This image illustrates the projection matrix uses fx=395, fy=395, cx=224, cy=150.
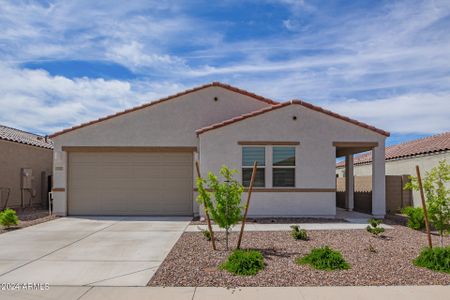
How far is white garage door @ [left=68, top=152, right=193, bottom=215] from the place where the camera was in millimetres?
15695

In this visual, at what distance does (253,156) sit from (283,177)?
1.32m

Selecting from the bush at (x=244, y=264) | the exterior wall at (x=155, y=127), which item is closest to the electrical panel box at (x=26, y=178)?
the exterior wall at (x=155, y=127)

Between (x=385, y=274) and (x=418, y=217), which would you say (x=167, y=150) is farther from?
(x=385, y=274)

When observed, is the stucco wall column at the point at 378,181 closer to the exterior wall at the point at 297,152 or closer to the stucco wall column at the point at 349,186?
the exterior wall at the point at 297,152

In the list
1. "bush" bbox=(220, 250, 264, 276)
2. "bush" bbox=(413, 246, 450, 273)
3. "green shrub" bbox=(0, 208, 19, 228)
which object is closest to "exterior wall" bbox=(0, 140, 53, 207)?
"green shrub" bbox=(0, 208, 19, 228)

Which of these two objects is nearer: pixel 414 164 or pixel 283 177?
pixel 283 177

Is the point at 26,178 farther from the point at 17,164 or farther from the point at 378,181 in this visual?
the point at 378,181

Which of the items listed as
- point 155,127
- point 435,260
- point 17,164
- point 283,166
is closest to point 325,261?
point 435,260

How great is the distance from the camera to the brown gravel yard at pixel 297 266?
663cm

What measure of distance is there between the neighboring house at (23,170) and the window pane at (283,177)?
12.0m

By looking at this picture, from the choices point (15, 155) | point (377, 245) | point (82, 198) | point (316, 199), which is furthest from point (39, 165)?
point (377, 245)

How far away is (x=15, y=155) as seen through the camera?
728 inches

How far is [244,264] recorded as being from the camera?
7191 millimetres

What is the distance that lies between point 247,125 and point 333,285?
334 inches
